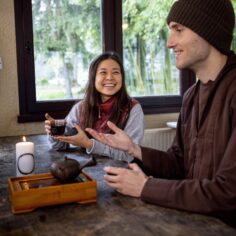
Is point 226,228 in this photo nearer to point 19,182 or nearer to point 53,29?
point 19,182

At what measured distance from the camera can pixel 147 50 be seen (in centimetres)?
339

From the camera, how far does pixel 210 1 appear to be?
140 cm

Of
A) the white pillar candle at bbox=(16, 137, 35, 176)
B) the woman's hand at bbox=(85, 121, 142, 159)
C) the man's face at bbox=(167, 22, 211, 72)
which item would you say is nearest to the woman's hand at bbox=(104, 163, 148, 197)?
the woman's hand at bbox=(85, 121, 142, 159)

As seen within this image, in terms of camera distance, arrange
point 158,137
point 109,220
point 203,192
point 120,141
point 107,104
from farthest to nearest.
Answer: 1. point 158,137
2. point 107,104
3. point 120,141
4. point 203,192
5. point 109,220

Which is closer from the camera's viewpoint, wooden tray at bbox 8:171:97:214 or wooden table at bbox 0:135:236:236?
wooden table at bbox 0:135:236:236

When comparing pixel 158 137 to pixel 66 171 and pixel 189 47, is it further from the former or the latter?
pixel 66 171

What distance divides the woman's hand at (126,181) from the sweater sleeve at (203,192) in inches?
1.2

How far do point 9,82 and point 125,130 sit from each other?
1195 mm

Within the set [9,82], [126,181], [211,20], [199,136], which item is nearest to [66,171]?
[126,181]

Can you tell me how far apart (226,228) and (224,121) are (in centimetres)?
44

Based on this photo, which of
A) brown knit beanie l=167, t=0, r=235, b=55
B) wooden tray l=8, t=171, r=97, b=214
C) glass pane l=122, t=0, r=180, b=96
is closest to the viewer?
wooden tray l=8, t=171, r=97, b=214

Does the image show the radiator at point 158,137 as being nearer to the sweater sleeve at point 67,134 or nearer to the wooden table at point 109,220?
the sweater sleeve at point 67,134

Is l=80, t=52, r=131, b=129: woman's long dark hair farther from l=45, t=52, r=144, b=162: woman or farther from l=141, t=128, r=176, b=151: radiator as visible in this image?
l=141, t=128, r=176, b=151: radiator

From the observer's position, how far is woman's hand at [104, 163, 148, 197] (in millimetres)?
1221
